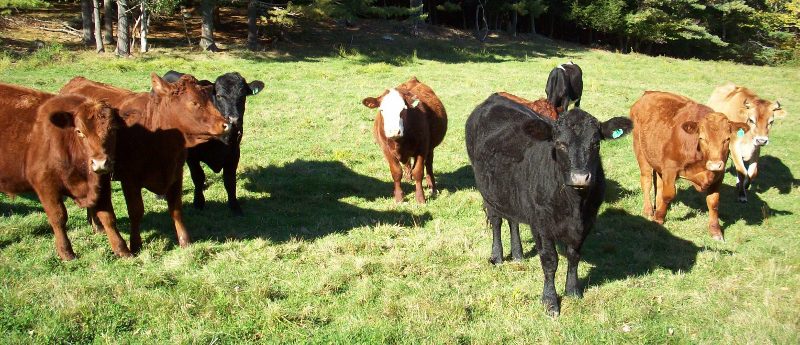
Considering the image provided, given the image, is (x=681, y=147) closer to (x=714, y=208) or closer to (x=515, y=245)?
(x=714, y=208)

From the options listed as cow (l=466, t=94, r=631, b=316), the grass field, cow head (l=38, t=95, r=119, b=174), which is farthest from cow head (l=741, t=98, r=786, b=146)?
cow head (l=38, t=95, r=119, b=174)

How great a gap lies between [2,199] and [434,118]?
6245 mm

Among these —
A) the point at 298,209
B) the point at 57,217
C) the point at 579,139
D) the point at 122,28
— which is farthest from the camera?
the point at 122,28

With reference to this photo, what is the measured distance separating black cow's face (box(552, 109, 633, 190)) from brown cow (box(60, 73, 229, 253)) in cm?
356

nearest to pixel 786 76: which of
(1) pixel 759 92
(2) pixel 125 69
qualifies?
(1) pixel 759 92

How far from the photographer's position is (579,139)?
4480mm

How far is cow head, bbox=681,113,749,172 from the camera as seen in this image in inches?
269

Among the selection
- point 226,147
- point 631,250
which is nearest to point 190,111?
point 226,147

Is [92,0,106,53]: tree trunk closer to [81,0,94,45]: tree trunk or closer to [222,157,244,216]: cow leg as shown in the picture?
[81,0,94,45]: tree trunk

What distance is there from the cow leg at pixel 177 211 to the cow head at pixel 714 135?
20.2ft

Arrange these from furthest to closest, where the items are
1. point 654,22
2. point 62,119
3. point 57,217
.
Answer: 1. point 654,22
2. point 57,217
3. point 62,119

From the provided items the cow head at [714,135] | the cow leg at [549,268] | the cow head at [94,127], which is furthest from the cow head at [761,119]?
the cow head at [94,127]

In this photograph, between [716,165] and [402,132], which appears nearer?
[716,165]

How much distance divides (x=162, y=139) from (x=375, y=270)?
107 inches
